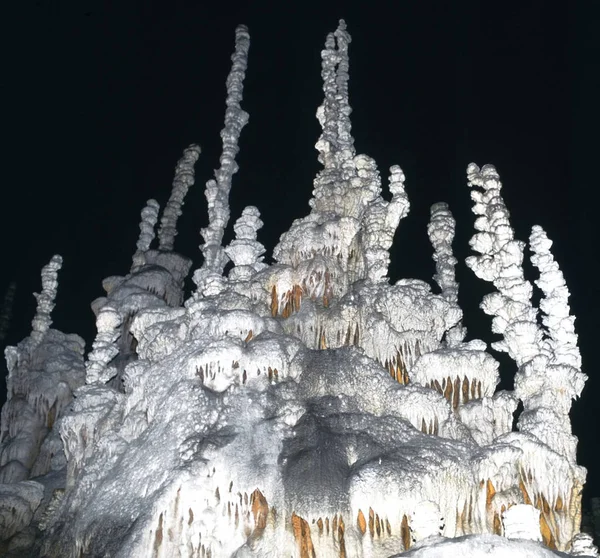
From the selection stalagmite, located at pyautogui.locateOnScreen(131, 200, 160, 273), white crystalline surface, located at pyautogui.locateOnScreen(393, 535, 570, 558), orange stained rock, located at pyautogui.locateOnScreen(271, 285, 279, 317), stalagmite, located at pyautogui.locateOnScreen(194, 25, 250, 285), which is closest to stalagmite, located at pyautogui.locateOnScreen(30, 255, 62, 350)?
stalagmite, located at pyautogui.locateOnScreen(131, 200, 160, 273)

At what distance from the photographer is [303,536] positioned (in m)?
12.5

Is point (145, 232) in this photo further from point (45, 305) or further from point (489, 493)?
point (489, 493)

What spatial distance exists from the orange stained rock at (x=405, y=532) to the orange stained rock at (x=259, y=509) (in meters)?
2.43

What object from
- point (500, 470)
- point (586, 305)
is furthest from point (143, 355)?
point (586, 305)

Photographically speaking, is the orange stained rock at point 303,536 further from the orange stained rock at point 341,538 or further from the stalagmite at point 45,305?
the stalagmite at point 45,305

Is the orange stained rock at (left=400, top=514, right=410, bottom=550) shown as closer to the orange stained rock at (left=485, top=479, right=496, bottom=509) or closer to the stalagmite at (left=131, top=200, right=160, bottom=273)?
the orange stained rock at (left=485, top=479, right=496, bottom=509)

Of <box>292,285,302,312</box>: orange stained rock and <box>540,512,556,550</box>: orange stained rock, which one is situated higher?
<box>292,285,302,312</box>: orange stained rock

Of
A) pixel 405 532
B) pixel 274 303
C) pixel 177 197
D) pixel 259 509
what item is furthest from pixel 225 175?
pixel 405 532

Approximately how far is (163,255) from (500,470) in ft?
57.5

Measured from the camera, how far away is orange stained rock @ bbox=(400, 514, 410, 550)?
39.8 feet

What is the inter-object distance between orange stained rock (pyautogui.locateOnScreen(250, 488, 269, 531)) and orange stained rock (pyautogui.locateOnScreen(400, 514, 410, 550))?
2430 millimetres

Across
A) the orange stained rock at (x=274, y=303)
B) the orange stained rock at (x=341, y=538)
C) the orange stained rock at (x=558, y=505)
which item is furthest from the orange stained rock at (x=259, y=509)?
the orange stained rock at (x=274, y=303)

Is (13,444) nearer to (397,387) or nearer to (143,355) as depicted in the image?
(143,355)

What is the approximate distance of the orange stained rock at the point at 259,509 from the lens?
12.6 meters
